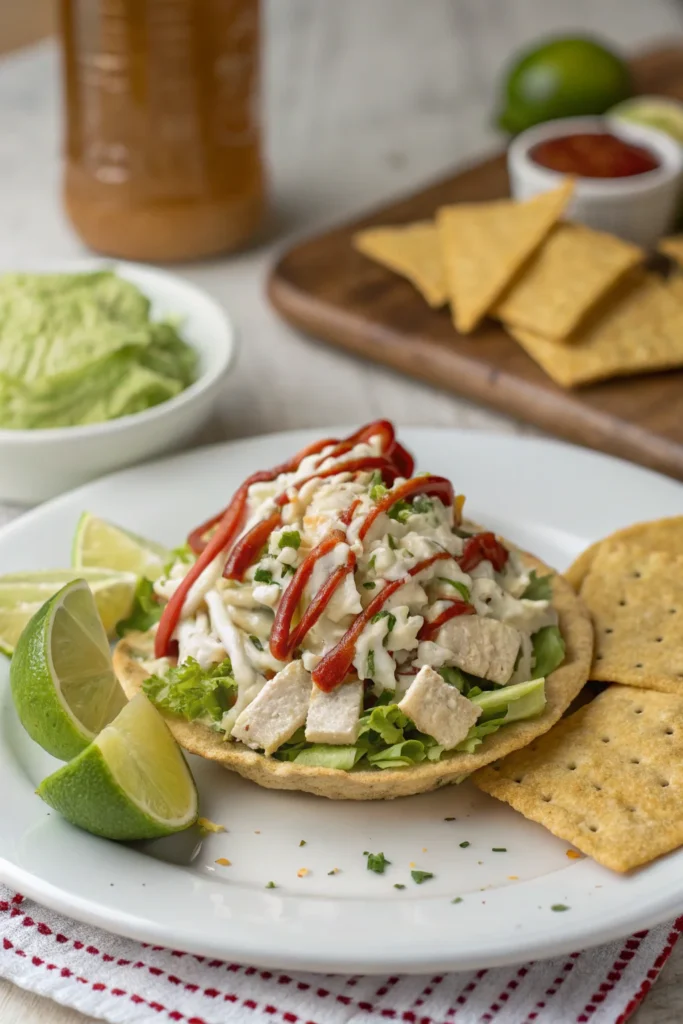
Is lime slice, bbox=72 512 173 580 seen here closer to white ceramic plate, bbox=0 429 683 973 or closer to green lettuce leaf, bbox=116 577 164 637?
green lettuce leaf, bbox=116 577 164 637

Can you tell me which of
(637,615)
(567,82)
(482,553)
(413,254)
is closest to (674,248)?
(413,254)

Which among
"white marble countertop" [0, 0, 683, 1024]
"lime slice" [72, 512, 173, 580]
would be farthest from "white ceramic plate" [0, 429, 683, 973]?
"white marble countertop" [0, 0, 683, 1024]

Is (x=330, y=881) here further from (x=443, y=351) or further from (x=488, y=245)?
(x=488, y=245)

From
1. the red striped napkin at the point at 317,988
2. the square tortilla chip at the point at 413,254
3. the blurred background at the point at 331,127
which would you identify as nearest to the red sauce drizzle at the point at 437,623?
the red striped napkin at the point at 317,988

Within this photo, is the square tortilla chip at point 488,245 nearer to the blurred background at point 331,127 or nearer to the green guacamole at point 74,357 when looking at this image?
the blurred background at point 331,127

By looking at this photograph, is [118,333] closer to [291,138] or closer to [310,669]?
[310,669]

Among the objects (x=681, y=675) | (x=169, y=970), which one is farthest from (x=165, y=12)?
(x=169, y=970)
